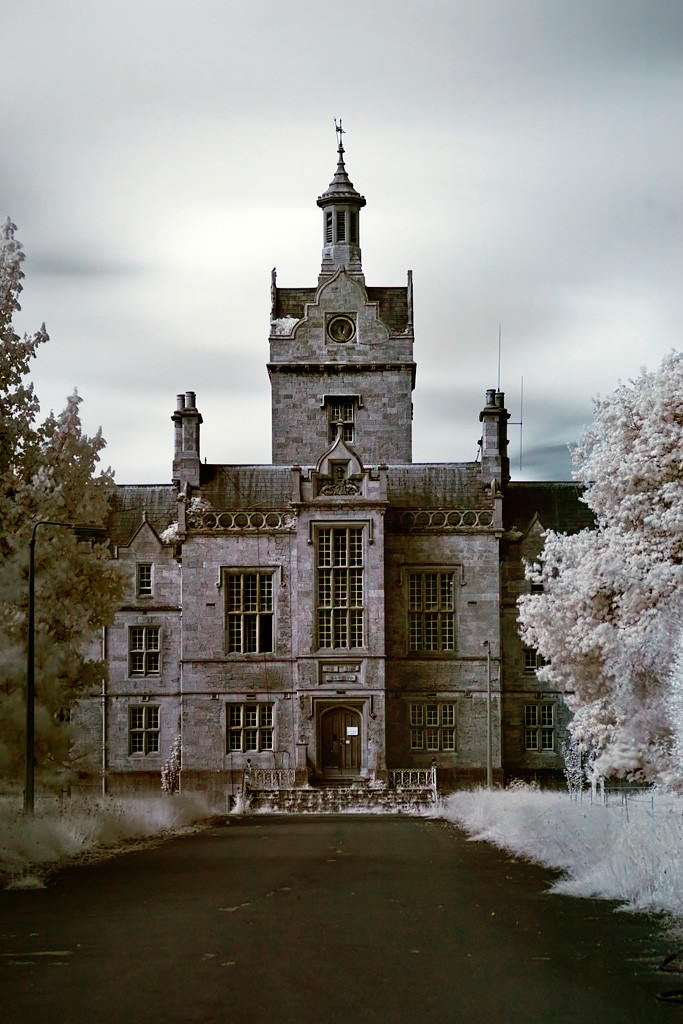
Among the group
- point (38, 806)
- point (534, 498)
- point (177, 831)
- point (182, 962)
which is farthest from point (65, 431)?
point (534, 498)

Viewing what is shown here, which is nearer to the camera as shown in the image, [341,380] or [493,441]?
[493,441]

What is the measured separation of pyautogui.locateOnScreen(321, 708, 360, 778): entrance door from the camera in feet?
186

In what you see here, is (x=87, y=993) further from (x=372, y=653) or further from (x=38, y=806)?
(x=372, y=653)

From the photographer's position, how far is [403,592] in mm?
57938

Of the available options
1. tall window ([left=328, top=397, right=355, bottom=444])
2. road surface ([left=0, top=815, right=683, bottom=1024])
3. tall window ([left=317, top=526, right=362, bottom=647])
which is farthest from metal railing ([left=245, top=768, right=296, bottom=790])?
road surface ([left=0, top=815, right=683, bottom=1024])

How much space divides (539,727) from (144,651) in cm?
1543

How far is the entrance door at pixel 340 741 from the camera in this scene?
56.7 m

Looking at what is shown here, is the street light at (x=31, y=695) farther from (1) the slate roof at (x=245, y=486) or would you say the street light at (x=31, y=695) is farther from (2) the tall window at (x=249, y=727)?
(1) the slate roof at (x=245, y=486)

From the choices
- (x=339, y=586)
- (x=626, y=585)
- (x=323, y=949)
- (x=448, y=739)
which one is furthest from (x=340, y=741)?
(x=323, y=949)

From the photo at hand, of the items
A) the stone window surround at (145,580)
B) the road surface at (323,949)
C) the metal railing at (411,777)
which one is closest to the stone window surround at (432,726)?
the metal railing at (411,777)

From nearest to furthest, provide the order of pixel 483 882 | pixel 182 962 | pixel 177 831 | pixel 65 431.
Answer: pixel 182 962 → pixel 483 882 → pixel 65 431 → pixel 177 831

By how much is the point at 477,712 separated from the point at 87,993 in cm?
4613

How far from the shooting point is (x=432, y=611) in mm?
57969

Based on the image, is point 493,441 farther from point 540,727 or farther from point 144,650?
point 144,650
